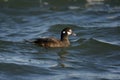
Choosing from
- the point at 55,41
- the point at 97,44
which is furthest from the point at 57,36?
the point at 55,41

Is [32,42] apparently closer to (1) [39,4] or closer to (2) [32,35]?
(2) [32,35]

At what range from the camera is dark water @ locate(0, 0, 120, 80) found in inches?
591

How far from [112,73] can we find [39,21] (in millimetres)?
7891

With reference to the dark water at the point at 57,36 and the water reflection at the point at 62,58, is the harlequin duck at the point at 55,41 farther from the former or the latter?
the water reflection at the point at 62,58

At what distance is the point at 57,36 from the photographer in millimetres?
20188

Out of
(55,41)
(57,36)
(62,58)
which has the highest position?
(55,41)

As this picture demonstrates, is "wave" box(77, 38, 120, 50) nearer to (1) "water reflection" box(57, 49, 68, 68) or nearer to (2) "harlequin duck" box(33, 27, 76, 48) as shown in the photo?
(2) "harlequin duck" box(33, 27, 76, 48)

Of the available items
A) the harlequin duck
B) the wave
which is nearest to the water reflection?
the harlequin duck

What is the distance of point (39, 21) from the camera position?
22328 mm

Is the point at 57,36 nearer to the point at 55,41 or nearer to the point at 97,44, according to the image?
the point at 97,44

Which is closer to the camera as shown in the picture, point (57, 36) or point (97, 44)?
point (97, 44)

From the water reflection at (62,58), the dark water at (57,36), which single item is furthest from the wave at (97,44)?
the water reflection at (62,58)

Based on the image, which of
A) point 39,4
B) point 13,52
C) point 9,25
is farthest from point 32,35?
point 39,4

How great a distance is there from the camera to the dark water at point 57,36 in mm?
15000
